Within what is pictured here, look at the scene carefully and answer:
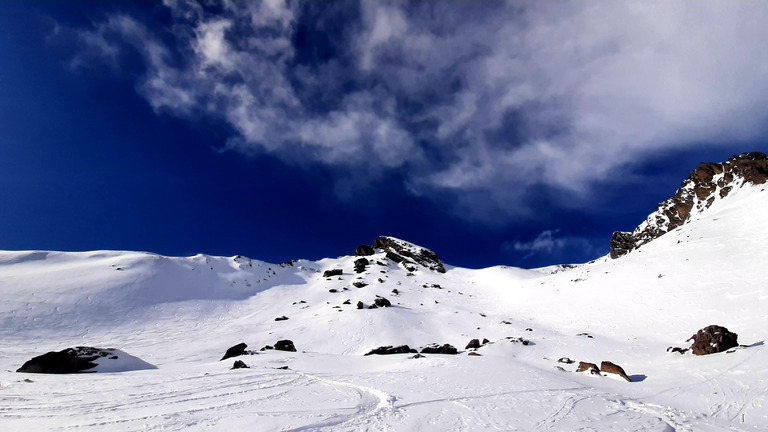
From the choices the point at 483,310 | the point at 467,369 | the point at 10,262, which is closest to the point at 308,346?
the point at 467,369

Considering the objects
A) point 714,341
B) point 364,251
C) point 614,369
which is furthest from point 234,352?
point 364,251

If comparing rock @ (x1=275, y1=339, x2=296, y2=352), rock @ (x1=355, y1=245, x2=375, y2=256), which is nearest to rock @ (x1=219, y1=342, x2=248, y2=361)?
rock @ (x1=275, y1=339, x2=296, y2=352)

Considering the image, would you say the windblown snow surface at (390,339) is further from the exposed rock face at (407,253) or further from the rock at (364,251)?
the rock at (364,251)

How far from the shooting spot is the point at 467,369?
15992mm

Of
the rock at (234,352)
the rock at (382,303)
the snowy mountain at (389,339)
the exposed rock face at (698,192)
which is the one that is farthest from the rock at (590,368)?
the exposed rock face at (698,192)

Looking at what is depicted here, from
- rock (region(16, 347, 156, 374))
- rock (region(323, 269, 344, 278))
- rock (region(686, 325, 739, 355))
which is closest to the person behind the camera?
rock (region(16, 347, 156, 374))

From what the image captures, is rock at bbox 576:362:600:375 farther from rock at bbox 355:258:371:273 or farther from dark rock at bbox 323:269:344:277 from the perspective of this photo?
rock at bbox 355:258:371:273

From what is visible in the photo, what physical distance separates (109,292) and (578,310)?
47.3 metres

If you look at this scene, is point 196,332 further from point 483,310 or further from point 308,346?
point 483,310

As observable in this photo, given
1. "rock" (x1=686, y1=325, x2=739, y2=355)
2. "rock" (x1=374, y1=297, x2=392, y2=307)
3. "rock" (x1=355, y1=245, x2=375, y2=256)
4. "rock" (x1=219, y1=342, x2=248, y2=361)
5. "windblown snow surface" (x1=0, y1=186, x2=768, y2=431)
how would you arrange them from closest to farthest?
1. "windblown snow surface" (x1=0, y1=186, x2=768, y2=431)
2. "rock" (x1=686, y1=325, x2=739, y2=355)
3. "rock" (x1=219, y1=342, x2=248, y2=361)
4. "rock" (x1=374, y1=297, x2=392, y2=307)
5. "rock" (x1=355, y1=245, x2=375, y2=256)

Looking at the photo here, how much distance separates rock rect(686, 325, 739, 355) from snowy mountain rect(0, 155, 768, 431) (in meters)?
0.89

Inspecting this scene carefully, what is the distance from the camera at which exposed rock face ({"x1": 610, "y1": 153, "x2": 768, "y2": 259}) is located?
193ft

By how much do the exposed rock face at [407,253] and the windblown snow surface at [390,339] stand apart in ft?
38.6

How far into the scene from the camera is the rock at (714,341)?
717 inches
